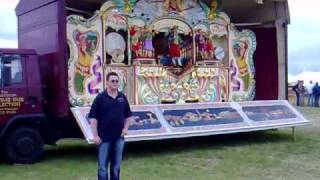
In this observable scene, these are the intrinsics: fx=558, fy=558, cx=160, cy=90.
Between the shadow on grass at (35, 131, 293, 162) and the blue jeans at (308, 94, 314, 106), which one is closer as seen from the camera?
the shadow on grass at (35, 131, 293, 162)

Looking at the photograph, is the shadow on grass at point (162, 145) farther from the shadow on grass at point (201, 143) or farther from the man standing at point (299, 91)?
the man standing at point (299, 91)

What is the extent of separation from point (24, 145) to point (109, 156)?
11.3 feet

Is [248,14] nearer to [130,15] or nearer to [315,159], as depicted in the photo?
[130,15]

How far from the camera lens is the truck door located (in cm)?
1027

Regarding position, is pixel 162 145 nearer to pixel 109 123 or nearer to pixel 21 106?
pixel 21 106

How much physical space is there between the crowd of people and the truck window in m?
22.5

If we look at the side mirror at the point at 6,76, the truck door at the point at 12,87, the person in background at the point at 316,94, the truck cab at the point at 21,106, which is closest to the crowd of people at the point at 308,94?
the person in background at the point at 316,94

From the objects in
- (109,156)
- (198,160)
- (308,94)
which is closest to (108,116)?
(109,156)

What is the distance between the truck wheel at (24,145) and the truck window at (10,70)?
0.92 metres

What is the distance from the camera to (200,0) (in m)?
14.1

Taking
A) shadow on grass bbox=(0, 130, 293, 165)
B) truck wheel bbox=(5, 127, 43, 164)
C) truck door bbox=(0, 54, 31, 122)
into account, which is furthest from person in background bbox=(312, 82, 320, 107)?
truck door bbox=(0, 54, 31, 122)

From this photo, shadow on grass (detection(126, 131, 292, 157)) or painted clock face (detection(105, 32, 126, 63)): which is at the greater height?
painted clock face (detection(105, 32, 126, 63))

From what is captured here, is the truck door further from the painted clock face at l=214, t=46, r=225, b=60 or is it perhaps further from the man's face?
the painted clock face at l=214, t=46, r=225, b=60

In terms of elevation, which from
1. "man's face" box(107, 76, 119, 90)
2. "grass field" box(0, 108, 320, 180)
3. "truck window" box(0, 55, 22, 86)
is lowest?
"grass field" box(0, 108, 320, 180)
